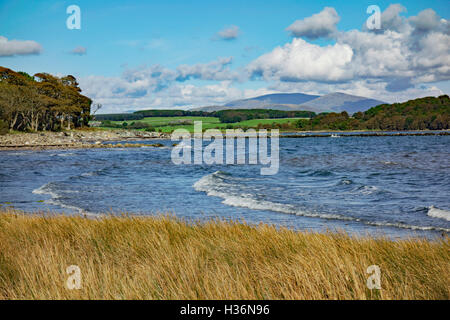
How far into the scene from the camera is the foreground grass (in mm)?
4520

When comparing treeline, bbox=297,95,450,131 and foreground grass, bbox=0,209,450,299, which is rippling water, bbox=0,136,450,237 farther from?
treeline, bbox=297,95,450,131

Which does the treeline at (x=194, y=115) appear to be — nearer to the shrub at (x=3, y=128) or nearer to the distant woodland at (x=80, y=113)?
the distant woodland at (x=80, y=113)

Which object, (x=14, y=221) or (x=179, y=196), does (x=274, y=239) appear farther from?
(x=179, y=196)

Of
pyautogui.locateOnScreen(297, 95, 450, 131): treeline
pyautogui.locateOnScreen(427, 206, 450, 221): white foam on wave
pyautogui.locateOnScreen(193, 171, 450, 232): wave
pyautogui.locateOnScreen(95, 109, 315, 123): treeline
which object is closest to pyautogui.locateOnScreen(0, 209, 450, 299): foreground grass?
pyautogui.locateOnScreen(193, 171, 450, 232): wave

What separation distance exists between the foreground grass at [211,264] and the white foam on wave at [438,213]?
20.6ft

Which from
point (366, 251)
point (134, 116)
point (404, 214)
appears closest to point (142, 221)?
point (366, 251)

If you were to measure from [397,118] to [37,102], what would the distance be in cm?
14090

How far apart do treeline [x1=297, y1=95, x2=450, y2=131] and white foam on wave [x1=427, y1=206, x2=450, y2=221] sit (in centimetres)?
15910

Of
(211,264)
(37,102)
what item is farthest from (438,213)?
(37,102)

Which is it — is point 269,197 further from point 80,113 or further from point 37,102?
point 80,113

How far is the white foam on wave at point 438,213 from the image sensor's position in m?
12.3

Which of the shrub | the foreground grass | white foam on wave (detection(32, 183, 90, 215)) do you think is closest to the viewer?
the foreground grass

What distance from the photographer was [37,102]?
77.6 m

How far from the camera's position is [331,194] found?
17.6 metres
